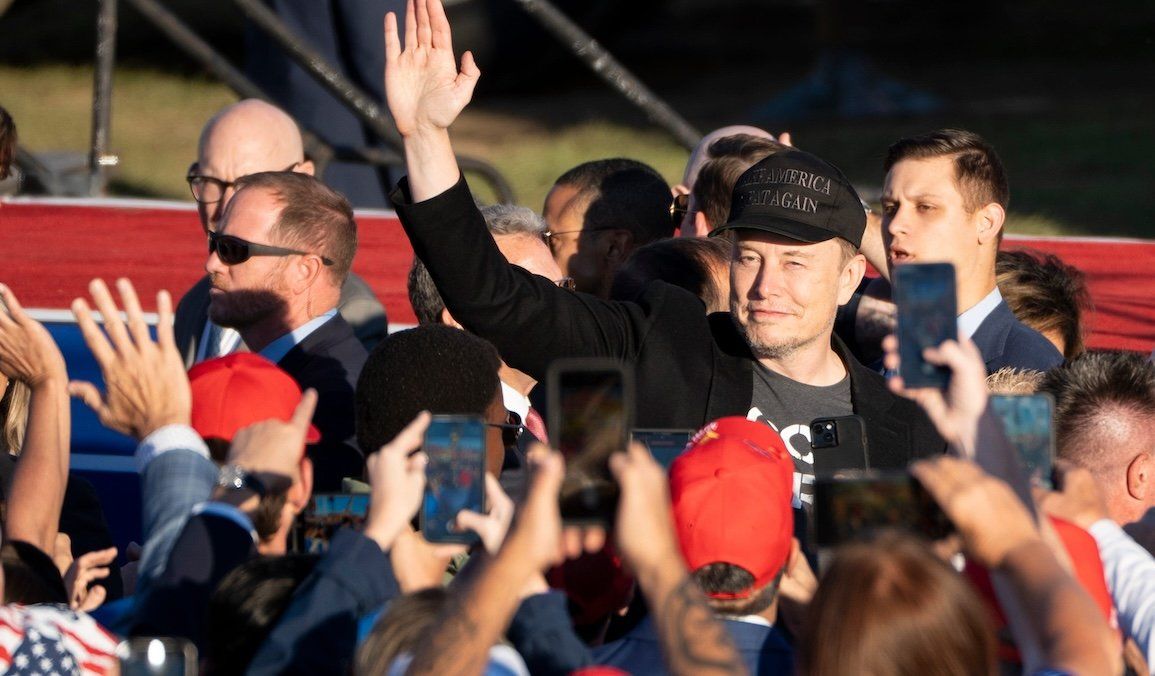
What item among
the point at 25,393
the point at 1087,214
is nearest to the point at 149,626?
the point at 25,393

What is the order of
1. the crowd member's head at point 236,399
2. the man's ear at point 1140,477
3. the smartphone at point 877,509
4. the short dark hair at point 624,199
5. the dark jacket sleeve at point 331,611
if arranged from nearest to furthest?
the smartphone at point 877,509
the dark jacket sleeve at point 331,611
the crowd member's head at point 236,399
the man's ear at point 1140,477
the short dark hair at point 624,199

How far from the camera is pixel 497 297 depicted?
3322 mm

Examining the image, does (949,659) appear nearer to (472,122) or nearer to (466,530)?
(466,530)

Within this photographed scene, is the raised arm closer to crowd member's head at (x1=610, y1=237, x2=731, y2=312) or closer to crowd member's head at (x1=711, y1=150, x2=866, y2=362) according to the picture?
crowd member's head at (x1=711, y1=150, x2=866, y2=362)

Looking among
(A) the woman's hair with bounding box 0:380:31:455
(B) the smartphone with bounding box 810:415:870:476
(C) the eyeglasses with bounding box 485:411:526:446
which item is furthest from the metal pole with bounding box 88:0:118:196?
(B) the smartphone with bounding box 810:415:870:476

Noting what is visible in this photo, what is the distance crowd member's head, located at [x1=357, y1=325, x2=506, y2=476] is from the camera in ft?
9.91

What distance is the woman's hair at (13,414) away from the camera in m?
4.06

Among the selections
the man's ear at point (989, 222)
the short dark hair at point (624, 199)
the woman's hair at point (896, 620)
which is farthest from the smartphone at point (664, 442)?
the short dark hair at point (624, 199)

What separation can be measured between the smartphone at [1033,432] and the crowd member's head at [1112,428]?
75 cm

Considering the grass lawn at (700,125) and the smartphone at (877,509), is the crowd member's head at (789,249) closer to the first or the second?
the smartphone at (877,509)

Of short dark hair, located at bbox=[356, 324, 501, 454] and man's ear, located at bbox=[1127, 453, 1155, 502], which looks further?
man's ear, located at bbox=[1127, 453, 1155, 502]

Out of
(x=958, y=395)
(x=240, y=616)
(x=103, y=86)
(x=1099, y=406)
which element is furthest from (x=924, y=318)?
(x=103, y=86)

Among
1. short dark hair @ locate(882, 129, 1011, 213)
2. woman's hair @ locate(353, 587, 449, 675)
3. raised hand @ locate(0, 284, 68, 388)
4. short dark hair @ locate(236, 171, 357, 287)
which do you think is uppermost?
short dark hair @ locate(882, 129, 1011, 213)

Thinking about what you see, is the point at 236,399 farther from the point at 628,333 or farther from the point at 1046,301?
the point at 1046,301
